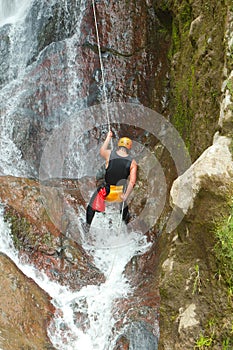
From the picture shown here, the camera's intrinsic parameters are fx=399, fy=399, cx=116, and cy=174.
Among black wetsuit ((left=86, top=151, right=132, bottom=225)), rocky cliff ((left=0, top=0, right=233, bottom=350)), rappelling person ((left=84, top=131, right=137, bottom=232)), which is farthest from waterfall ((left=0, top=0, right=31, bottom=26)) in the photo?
black wetsuit ((left=86, top=151, right=132, bottom=225))

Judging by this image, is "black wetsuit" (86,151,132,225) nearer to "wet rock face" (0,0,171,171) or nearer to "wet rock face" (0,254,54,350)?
"wet rock face" (0,254,54,350)

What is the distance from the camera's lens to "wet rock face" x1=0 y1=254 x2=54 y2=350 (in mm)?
4570

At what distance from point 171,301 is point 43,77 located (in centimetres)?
596

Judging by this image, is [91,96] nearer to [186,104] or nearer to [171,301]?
[186,104]

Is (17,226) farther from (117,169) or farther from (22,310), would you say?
(117,169)

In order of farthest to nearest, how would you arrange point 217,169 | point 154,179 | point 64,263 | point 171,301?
point 154,179 < point 64,263 < point 171,301 < point 217,169

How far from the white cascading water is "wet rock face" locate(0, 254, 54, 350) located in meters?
0.17

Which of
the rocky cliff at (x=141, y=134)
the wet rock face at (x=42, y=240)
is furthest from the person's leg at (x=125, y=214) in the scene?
the wet rock face at (x=42, y=240)

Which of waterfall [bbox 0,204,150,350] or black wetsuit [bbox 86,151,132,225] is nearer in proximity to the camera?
waterfall [bbox 0,204,150,350]

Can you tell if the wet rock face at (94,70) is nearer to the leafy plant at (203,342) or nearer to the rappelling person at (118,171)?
the rappelling person at (118,171)

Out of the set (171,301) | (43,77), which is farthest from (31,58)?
(171,301)

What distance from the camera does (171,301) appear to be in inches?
164

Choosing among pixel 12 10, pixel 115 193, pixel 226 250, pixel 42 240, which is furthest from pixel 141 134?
pixel 226 250

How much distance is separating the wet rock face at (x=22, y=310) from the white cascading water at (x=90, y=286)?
17 cm
